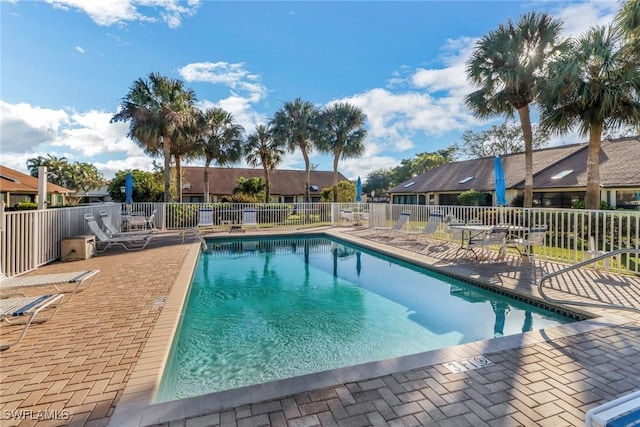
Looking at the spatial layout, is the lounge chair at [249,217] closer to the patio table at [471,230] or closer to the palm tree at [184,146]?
the palm tree at [184,146]

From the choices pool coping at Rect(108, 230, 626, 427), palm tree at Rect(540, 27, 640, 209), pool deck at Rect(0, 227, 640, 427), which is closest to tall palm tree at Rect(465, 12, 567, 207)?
palm tree at Rect(540, 27, 640, 209)

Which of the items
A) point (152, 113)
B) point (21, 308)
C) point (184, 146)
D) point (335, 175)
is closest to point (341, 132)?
point (335, 175)

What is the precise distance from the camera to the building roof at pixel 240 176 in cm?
3328

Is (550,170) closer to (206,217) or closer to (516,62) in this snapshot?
(516,62)

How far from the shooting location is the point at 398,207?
49.1 feet

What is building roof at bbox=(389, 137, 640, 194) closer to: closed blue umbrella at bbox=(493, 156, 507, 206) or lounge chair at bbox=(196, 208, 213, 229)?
closed blue umbrella at bbox=(493, 156, 507, 206)

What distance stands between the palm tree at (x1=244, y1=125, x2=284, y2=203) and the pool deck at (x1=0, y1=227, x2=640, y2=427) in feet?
67.7

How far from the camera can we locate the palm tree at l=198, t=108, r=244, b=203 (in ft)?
71.4

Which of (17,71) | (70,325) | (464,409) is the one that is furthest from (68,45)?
(464,409)

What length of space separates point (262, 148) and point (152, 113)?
8.61m

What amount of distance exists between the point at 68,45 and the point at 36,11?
5.59 ft

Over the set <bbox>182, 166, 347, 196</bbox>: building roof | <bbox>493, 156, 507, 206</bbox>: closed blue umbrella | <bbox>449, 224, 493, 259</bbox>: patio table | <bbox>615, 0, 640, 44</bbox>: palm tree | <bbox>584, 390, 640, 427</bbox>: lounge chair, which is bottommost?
<bbox>584, 390, 640, 427</bbox>: lounge chair

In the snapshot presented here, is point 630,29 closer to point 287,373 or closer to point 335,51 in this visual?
point 335,51

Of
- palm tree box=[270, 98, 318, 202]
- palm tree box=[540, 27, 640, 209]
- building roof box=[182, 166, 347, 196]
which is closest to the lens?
palm tree box=[540, 27, 640, 209]
